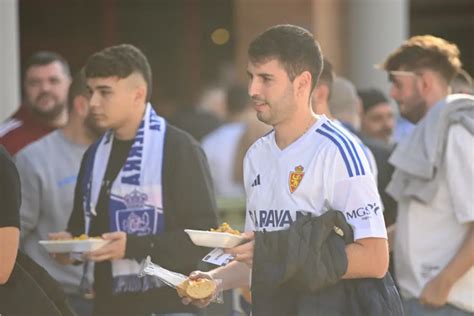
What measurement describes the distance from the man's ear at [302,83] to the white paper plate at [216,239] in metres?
0.62

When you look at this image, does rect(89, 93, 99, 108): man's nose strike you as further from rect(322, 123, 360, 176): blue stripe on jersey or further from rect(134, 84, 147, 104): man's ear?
rect(322, 123, 360, 176): blue stripe on jersey

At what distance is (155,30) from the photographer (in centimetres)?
1552

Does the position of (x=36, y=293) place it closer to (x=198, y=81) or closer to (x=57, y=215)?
(x=57, y=215)

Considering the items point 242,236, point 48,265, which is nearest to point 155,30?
point 48,265

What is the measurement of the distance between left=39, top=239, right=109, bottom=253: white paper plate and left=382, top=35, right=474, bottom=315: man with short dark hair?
1567 millimetres

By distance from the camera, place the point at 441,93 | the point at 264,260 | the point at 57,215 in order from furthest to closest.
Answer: the point at 57,215 → the point at 441,93 → the point at 264,260

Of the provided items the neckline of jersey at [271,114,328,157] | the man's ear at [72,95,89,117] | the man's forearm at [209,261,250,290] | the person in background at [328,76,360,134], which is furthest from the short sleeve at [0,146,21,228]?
the person in background at [328,76,360,134]

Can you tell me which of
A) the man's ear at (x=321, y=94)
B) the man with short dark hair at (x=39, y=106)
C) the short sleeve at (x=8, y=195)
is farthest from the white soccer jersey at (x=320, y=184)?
the man with short dark hair at (x=39, y=106)

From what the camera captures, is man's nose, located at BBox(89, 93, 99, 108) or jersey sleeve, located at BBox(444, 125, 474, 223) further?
man's nose, located at BBox(89, 93, 99, 108)

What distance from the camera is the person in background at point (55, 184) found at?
695 centimetres

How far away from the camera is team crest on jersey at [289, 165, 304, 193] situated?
14.9ft

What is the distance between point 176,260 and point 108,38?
33.6ft

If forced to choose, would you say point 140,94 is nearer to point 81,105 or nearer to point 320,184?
point 81,105

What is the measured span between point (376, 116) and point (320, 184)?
445 centimetres
